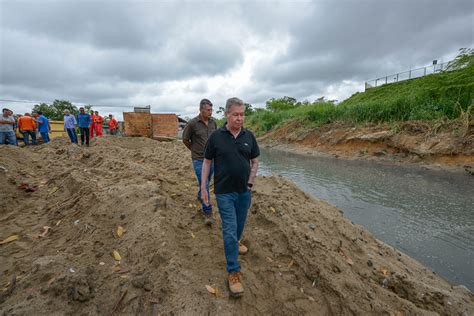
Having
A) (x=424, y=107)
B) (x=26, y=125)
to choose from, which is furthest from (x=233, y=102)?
(x=424, y=107)

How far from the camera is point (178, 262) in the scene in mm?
2521

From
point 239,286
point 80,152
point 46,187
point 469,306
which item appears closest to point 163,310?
point 239,286

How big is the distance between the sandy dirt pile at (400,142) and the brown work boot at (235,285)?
33.4 ft

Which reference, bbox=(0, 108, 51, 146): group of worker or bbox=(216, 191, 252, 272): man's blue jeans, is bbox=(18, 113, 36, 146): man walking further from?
bbox=(216, 191, 252, 272): man's blue jeans

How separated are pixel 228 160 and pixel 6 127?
417 inches

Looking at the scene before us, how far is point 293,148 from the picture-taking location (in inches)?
738

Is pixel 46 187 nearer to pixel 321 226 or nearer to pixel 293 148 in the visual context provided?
Answer: pixel 321 226

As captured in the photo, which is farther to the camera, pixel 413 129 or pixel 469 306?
pixel 413 129

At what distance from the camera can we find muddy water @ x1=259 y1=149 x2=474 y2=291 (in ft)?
12.7

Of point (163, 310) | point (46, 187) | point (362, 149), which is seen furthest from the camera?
point (362, 149)

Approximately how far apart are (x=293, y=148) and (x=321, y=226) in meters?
15.4

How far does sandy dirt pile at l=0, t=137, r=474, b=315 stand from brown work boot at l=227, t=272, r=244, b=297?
0.08 m

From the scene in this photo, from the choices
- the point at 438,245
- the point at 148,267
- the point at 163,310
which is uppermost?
the point at 148,267

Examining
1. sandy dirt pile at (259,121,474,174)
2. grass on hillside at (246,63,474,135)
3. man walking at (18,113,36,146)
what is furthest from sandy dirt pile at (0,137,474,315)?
grass on hillside at (246,63,474,135)
